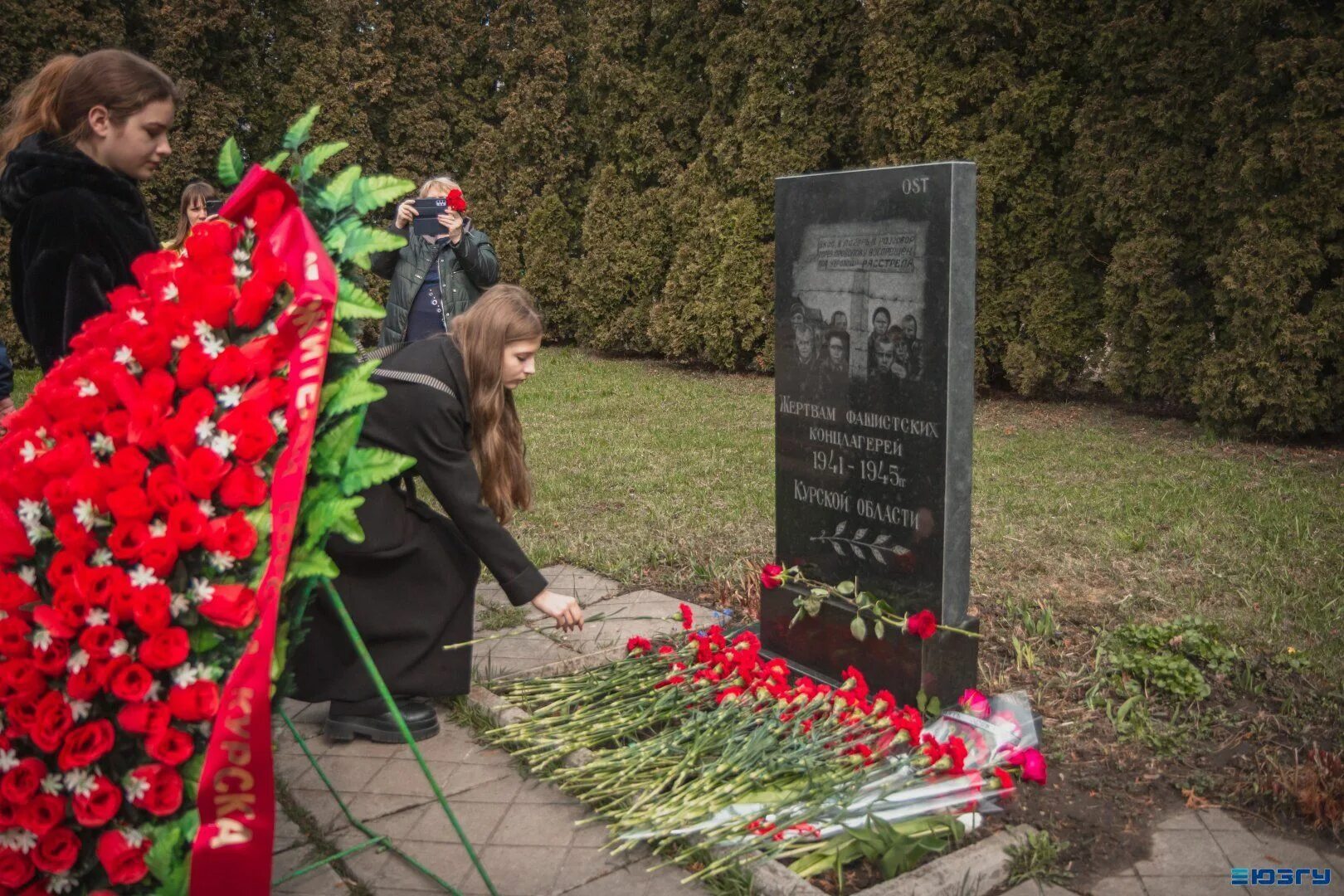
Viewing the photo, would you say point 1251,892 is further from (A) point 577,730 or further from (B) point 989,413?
(B) point 989,413

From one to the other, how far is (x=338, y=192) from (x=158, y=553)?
77 cm

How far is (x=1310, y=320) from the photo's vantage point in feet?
22.7

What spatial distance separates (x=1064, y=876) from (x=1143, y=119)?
6.77m

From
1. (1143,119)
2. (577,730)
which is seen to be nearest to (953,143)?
(1143,119)

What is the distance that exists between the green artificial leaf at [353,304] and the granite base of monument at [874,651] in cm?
198

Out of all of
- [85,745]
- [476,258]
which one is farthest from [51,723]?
[476,258]

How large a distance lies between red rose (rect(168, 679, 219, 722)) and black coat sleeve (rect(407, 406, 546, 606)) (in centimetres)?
131

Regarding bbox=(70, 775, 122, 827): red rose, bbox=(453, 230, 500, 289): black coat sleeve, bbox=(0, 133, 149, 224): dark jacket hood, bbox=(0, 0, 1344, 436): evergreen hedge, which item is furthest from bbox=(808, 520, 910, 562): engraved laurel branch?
bbox=(0, 0, 1344, 436): evergreen hedge

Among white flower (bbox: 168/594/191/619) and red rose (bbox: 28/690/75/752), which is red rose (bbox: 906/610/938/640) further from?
red rose (bbox: 28/690/75/752)

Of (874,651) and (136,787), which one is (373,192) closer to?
(136,787)

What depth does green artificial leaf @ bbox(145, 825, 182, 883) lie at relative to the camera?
1812mm

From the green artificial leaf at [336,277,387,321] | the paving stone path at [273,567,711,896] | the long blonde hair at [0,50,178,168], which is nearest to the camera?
the green artificial leaf at [336,277,387,321]

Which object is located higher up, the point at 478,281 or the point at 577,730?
the point at 478,281

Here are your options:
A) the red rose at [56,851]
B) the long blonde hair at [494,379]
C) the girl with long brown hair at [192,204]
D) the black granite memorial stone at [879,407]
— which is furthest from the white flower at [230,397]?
the girl with long brown hair at [192,204]
